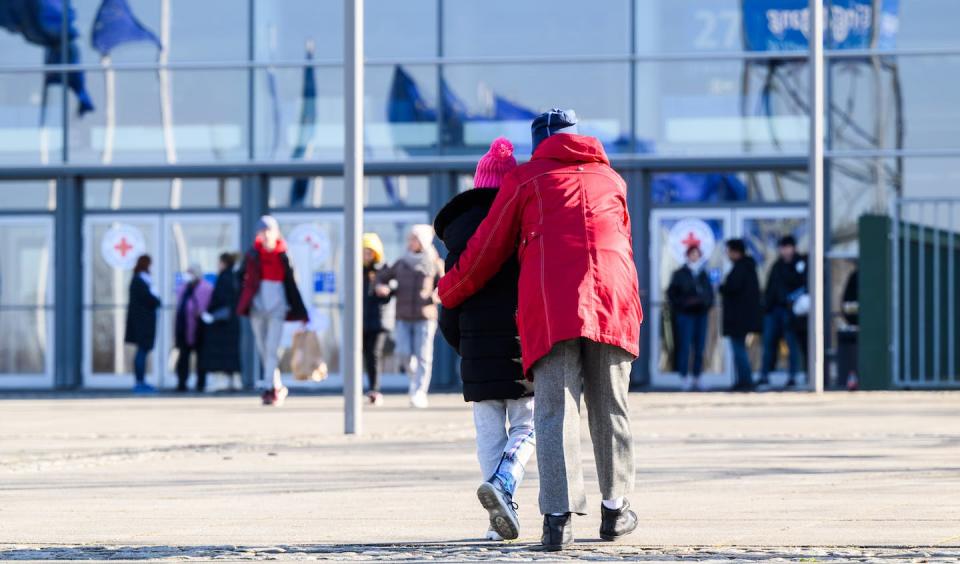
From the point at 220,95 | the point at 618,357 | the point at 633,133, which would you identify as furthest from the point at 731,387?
the point at 618,357

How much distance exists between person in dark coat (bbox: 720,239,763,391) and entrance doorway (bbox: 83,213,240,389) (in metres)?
6.20

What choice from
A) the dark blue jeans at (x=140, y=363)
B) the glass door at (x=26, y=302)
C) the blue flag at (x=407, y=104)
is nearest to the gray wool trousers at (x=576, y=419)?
the blue flag at (x=407, y=104)

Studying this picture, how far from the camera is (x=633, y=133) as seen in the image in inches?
876

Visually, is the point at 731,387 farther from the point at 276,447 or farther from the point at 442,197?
the point at 276,447

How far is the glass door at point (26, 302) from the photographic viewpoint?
76.7ft

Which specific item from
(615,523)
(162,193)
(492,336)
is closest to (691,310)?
(162,193)

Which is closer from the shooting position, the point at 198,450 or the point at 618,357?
the point at 618,357

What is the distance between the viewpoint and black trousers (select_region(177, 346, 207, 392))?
22.6 meters

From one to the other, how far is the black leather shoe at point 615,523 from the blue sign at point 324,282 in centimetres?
1614

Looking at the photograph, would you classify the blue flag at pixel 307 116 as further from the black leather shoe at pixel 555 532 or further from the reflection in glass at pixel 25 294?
the black leather shoe at pixel 555 532

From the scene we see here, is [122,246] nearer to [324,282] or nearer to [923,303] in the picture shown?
[324,282]

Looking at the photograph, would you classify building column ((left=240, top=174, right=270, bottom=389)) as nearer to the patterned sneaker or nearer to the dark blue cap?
the dark blue cap

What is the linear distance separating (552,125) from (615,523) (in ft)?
4.84

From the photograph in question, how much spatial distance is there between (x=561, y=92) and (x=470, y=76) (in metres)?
1.11
